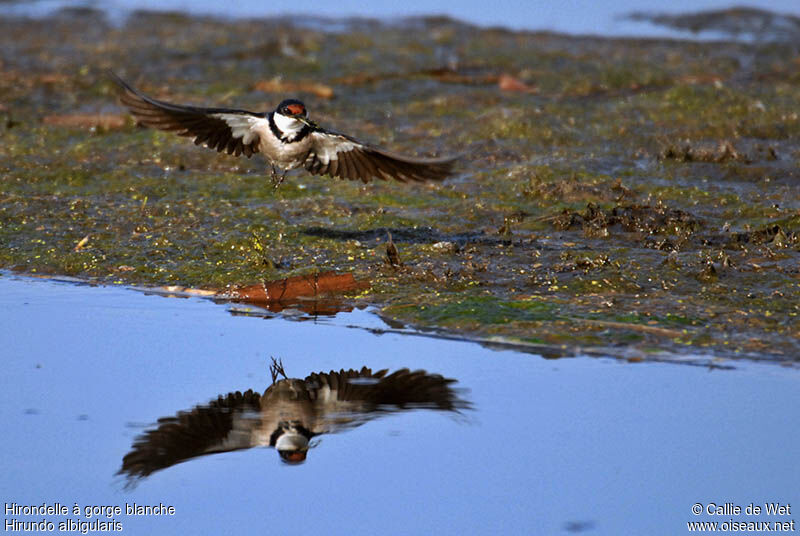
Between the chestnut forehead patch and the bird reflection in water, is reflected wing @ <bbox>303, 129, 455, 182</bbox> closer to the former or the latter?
the chestnut forehead patch

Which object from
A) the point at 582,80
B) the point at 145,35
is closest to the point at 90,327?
the point at 582,80

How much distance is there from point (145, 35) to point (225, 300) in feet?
35.5

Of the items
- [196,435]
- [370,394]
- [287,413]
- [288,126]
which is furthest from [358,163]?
[196,435]

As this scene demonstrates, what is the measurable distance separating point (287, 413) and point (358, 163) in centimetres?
295

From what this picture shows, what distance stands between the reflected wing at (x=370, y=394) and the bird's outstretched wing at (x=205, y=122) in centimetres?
230

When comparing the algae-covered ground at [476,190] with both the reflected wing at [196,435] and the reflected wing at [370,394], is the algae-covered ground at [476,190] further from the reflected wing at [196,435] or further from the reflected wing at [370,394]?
the reflected wing at [196,435]

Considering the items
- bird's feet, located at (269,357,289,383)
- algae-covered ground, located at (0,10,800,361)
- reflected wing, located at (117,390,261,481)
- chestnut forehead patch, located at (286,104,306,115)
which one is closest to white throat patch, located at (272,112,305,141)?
chestnut forehead patch, located at (286,104,306,115)

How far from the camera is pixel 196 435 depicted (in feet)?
17.8

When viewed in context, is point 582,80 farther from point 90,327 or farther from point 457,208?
point 90,327

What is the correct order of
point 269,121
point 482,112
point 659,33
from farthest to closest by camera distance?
point 659,33 → point 482,112 → point 269,121

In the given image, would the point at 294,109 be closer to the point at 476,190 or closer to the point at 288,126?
the point at 288,126

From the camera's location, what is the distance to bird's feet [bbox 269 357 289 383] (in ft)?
20.3

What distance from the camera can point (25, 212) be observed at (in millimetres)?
9477

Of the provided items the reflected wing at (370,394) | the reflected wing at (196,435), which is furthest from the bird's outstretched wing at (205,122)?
the reflected wing at (196,435)
